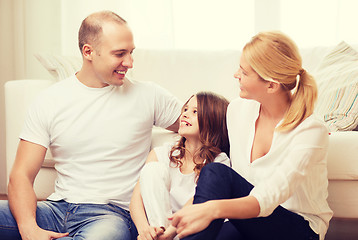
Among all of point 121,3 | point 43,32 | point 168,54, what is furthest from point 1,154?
point 168,54

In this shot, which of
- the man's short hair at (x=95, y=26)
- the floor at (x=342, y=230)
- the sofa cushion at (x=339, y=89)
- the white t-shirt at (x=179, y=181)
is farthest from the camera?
the floor at (x=342, y=230)

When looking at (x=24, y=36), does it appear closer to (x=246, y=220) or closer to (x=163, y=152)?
(x=163, y=152)

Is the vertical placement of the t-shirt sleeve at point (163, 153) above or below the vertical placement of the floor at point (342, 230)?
above

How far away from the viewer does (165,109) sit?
6.03 feet

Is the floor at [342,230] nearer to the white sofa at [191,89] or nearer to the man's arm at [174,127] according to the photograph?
the white sofa at [191,89]

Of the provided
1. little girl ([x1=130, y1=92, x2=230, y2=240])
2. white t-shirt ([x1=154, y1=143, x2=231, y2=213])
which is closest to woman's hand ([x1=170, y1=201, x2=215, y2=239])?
little girl ([x1=130, y1=92, x2=230, y2=240])

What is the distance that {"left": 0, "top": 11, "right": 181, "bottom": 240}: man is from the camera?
163 cm

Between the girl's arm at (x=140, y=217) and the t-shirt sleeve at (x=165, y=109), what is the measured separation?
0.30 meters

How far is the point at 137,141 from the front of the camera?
5.82 feet

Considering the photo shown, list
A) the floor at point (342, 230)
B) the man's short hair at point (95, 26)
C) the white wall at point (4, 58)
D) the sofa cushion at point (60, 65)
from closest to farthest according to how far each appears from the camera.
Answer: the man's short hair at point (95, 26) < the floor at point (342, 230) < the sofa cushion at point (60, 65) < the white wall at point (4, 58)

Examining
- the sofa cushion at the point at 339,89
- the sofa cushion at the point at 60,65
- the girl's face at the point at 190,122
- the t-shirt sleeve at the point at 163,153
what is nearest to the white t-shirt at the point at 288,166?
the girl's face at the point at 190,122

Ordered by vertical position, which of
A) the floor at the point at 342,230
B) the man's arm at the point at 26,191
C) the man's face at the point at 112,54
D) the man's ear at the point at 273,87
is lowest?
the floor at the point at 342,230

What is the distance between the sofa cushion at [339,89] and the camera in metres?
1.94

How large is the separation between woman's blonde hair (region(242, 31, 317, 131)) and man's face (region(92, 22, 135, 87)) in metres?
0.50
